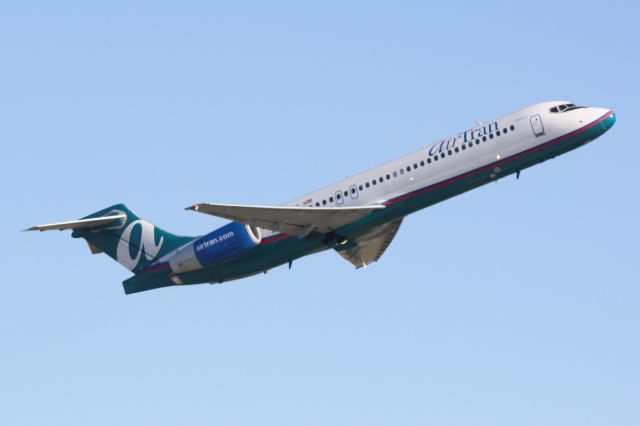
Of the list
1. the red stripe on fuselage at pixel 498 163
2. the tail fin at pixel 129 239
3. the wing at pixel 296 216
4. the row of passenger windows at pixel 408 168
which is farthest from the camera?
the tail fin at pixel 129 239

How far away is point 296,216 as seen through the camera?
4159cm

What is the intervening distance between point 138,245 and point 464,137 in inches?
612

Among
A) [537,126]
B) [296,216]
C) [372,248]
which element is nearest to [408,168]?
[296,216]

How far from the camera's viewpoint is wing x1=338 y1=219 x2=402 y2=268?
152 feet

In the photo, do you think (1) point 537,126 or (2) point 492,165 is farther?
(2) point 492,165

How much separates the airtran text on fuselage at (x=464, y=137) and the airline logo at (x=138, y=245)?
13.3 m

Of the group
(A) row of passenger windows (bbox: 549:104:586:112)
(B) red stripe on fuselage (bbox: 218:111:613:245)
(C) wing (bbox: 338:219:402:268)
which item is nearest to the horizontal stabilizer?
(C) wing (bbox: 338:219:402:268)

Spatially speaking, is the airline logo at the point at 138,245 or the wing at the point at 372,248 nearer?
the wing at the point at 372,248

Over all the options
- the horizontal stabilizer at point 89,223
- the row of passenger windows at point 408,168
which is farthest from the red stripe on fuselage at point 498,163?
the horizontal stabilizer at point 89,223

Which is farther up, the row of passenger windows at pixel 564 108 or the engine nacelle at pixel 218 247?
the row of passenger windows at pixel 564 108

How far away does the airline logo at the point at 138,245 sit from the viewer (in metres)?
47.0

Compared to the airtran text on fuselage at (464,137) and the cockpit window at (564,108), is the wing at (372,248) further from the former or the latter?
the cockpit window at (564,108)

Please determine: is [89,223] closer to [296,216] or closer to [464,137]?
[296,216]

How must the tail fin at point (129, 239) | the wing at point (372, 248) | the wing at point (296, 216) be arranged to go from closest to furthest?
1. the wing at point (296, 216)
2. the wing at point (372, 248)
3. the tail fin at point (129, 239)
